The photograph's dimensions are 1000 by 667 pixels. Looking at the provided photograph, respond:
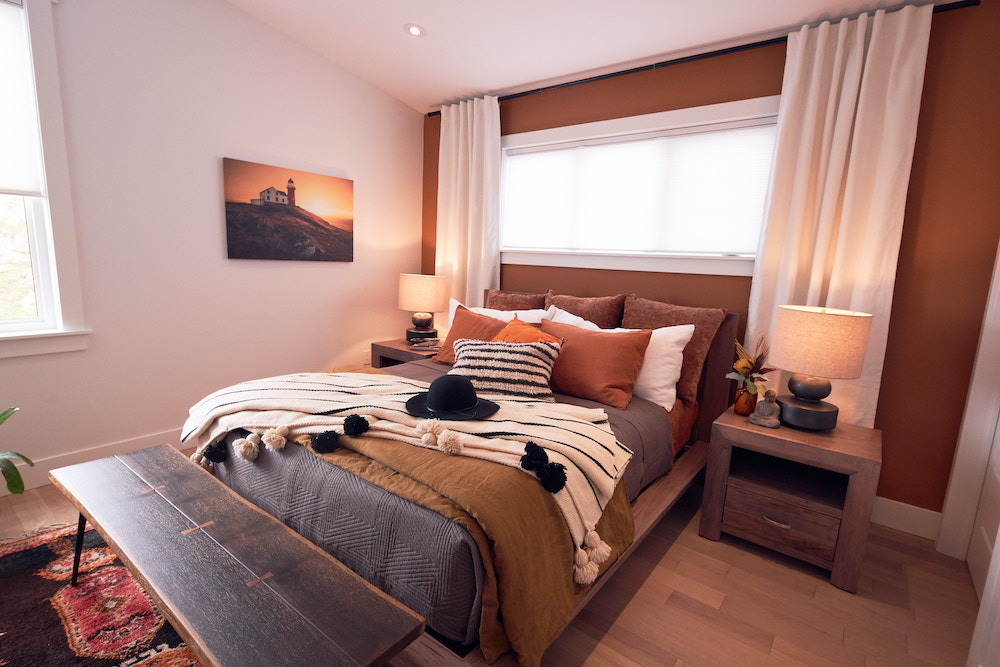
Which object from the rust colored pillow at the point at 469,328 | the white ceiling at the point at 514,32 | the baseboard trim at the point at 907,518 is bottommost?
the baseboard trim at the point at 907,518

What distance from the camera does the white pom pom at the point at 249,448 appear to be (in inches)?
67.1

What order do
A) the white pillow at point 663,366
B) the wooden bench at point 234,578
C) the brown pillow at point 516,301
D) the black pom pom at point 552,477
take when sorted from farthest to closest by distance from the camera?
the brown pillow at point 516,301, the white pillow at point 663,366, the black pom pom at point 552,477, the wooden bench at point 234,578

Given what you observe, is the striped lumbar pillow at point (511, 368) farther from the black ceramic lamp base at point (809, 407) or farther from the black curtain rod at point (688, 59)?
the black curtain rod at point (688, 59)

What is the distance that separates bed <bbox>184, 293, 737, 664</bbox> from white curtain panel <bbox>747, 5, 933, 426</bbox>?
1.09 metres

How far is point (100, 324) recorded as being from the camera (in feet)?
8.70

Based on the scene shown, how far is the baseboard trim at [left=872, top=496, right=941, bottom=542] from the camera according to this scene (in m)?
2.34

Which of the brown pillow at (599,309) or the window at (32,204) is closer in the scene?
the window at (32,204)

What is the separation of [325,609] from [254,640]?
0.49 feet

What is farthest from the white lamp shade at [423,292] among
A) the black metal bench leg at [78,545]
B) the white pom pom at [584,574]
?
the white pom pom at [584,574]

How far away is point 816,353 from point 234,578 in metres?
2.20

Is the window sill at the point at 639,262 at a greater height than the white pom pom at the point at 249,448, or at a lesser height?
greater

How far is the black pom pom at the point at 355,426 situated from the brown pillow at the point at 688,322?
5.48ft

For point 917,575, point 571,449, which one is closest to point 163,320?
point 571,449

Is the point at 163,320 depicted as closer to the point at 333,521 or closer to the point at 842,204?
the point at 333,521
